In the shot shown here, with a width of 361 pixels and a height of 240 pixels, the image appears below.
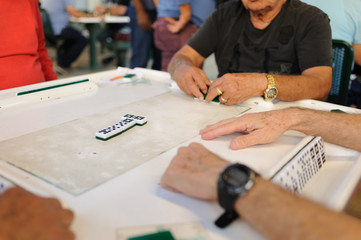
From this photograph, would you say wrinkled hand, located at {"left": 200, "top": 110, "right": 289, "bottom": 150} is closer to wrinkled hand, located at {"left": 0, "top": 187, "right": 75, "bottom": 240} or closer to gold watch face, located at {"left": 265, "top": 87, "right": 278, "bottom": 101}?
gold watch face, located at {"left": 265, "top": 87, "right": 278, "bottom": 101}

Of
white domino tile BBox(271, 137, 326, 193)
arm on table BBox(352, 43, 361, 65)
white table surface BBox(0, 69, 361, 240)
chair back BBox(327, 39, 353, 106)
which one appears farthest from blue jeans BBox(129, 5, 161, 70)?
white domino tile BBox(271, 137, 326, 193)

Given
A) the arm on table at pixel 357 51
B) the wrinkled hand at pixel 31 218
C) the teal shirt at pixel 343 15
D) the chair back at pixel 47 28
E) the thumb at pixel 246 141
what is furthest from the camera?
the chair back at pixel 47 28

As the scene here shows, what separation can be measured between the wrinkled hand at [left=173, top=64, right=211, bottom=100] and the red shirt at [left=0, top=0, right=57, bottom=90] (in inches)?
25.5

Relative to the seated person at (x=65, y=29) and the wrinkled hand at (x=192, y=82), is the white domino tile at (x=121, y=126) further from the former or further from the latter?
the seated person at (x=65, y=29)

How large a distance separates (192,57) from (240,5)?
0.32 meters

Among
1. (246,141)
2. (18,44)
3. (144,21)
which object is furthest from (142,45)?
(246,141)

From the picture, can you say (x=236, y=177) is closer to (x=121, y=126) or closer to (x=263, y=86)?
(x=121, y=126)

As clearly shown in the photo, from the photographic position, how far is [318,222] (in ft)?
1.56

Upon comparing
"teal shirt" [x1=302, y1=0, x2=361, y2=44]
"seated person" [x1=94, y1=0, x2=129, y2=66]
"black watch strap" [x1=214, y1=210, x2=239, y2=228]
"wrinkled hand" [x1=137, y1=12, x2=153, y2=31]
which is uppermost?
"teal shirt" [x1=302, y1=0, x2=361, y2=44]

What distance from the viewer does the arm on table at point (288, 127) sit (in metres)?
0.81

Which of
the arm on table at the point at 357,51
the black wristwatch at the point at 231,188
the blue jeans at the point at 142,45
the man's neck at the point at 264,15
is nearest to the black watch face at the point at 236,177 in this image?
the black wristwatch at the point at 231,188

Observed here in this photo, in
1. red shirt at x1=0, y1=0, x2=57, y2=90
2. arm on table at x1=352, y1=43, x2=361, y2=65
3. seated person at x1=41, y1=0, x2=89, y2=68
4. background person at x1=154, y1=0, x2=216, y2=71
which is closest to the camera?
red shirt at x1=0, y1=0, x2=57, y2=90

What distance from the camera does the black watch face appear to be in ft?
1.82

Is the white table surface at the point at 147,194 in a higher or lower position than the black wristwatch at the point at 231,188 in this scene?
lower
